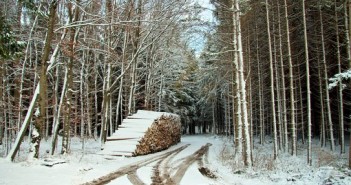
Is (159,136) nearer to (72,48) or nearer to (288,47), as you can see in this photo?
(72,48)

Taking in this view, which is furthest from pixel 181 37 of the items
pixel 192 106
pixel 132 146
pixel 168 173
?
pixel 192 106

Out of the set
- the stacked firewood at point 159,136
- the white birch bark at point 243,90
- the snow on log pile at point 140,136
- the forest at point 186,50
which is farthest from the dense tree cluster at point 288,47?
the snow on log pile at point 140,136

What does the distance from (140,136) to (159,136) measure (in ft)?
10.2

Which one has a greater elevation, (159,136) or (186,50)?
(186,50)

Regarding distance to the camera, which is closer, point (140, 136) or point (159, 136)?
point (140, 136)

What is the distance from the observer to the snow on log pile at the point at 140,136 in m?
16.6

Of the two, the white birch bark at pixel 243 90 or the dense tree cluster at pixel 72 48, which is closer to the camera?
the dense tree cluster at pixel 72 48

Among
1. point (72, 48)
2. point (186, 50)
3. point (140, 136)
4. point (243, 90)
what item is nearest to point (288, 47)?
point (243, 90)

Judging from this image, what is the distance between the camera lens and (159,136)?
20469mm

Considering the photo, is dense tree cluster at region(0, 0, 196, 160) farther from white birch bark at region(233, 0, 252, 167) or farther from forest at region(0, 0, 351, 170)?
white birch bark at region(233, 0, 252, 167)

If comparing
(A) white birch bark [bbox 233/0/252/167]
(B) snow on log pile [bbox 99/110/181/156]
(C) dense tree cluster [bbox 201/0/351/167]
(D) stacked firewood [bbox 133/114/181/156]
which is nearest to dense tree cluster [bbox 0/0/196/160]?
(B) snow on log pile [bbox 99/110/181/156]

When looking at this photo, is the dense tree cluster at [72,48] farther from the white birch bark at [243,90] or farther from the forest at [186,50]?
the white birch bark at [243,90]

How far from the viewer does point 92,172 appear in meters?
9.84

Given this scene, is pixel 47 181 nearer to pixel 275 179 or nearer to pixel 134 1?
pixel 275 179
